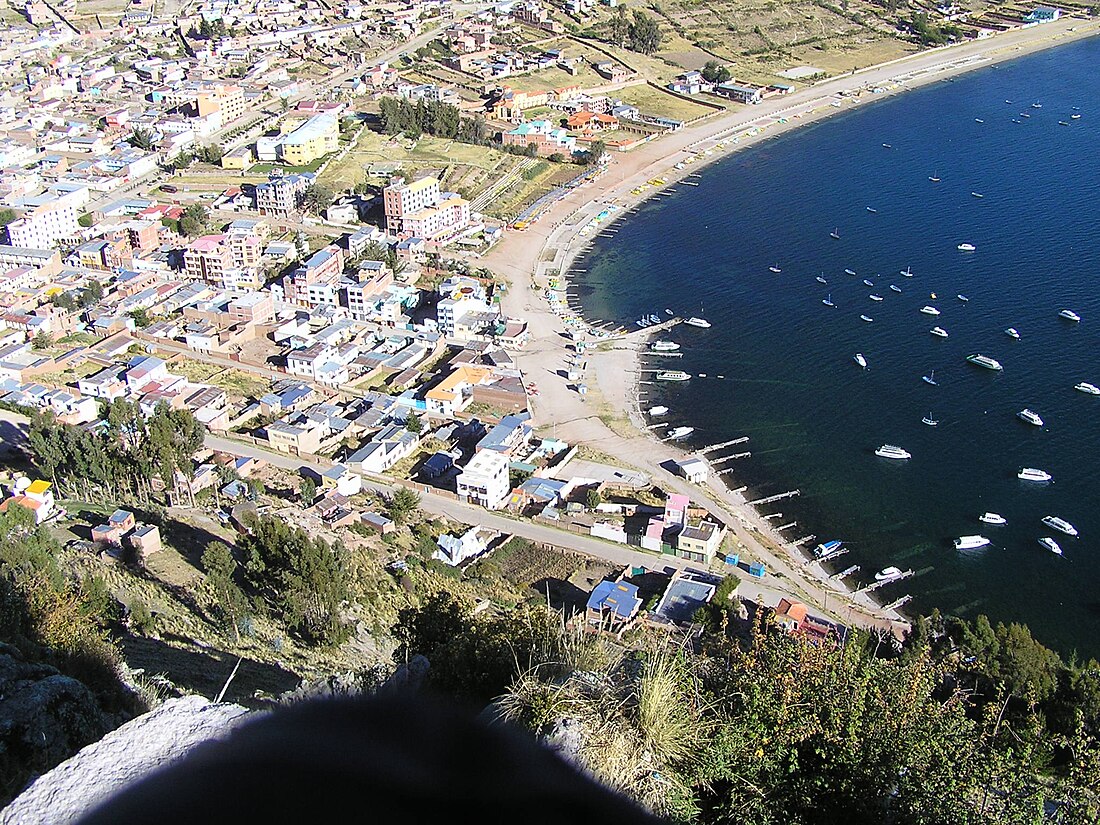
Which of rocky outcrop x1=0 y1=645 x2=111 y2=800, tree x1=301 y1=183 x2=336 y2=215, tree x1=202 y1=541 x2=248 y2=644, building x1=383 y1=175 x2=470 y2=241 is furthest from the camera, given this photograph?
tree x1=301 y1=183 x2=336 y2=215

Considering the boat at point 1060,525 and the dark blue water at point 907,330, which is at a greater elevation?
the boat at point 1060,525

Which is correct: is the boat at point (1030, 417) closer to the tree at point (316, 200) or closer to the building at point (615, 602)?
the building at point (615, 602)

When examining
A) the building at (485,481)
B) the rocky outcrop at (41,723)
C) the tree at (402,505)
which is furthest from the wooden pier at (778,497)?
the rocky outcrop at (41,723)

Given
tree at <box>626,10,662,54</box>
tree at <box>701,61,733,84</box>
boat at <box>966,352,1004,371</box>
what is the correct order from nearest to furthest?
boat at <box>966,352,1004,371</box>, tree at <box>701,61,733,84</box>, tree at <box>626,10,662,54</box>

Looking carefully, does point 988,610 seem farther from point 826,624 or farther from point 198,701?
point 198,701

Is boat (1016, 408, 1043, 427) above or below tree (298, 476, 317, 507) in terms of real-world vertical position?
below

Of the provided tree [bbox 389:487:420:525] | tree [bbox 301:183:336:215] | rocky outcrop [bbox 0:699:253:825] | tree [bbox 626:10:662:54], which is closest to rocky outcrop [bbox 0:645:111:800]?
rocky outcrop [bbox 0:699:253:825]

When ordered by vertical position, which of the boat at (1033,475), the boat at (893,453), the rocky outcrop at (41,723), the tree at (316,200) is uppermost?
the rocky outcrop at (41,723)

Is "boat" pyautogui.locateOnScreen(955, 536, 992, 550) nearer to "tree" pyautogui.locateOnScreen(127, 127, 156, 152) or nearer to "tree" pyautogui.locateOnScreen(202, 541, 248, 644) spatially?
"tree" pyautogui.locateOnScreen(202, 541, 248, 644)
